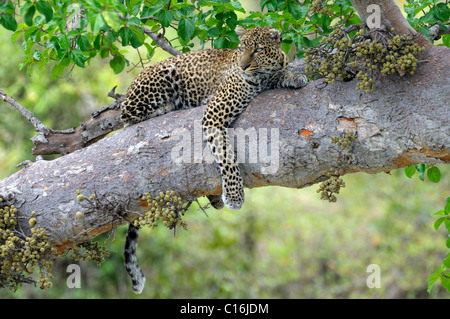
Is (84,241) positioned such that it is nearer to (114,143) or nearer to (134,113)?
(114,143)

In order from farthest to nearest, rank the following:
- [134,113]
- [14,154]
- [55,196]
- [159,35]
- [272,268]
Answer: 1. [272,268]
2. [14,154]
3. [159,35]
4. [134,113]
5. [55,196]

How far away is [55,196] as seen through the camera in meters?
5.52

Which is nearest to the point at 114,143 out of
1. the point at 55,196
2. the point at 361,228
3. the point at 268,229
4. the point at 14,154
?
the point at 55,196

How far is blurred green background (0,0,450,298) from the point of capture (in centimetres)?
1329

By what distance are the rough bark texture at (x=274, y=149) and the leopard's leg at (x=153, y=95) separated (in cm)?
65

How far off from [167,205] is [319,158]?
1420 millimetres

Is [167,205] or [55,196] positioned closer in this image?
Result: [167,205]

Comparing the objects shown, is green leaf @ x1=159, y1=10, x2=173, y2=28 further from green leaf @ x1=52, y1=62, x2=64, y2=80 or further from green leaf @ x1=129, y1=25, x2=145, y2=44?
green leaf @ x1=52, y1=62, x2=64, y2=80

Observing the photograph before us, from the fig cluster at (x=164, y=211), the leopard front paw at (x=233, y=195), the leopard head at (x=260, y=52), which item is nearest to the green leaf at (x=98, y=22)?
the fig cluster at (x=164, y=211)

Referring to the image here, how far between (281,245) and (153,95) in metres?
9.56

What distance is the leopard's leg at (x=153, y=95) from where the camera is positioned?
20.9 feet

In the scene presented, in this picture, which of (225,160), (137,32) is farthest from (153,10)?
(225,160)

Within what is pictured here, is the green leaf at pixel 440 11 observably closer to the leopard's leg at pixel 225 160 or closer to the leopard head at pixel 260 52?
the leopard head at pixel 260 52

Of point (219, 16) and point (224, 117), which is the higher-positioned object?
point (219, 16)
